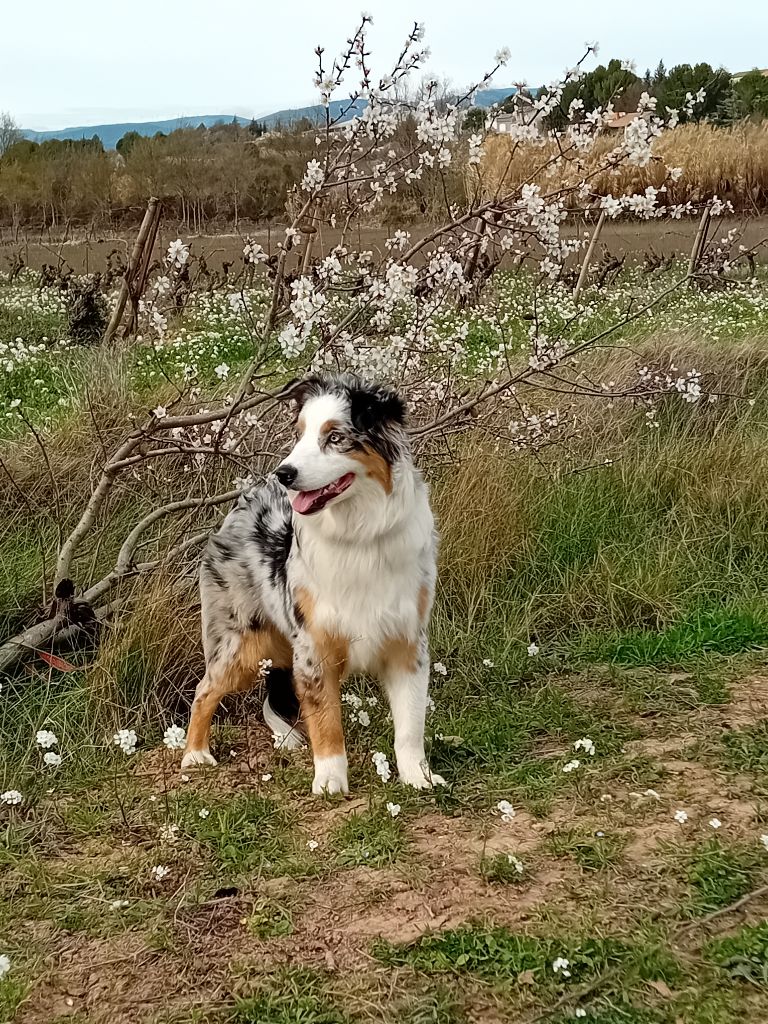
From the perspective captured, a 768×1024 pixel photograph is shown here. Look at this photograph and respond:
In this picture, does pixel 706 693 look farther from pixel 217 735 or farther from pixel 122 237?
pixel 122 237

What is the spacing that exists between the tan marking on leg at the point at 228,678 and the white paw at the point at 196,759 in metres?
0.02

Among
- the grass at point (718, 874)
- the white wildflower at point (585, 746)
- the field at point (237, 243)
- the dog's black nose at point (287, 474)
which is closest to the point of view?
the grass at point (718, 874)

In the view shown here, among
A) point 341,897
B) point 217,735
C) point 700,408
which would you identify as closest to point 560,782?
point 341,897

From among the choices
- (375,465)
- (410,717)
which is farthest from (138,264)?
(410,717)

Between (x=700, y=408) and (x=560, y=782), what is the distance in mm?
4475

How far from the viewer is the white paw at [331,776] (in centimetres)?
376

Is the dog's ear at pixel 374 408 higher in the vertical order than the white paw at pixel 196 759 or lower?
higher

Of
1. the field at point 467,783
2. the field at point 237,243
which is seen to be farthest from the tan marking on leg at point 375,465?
the field at point 237,243

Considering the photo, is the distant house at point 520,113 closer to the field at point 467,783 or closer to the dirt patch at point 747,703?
the field at point 467,783

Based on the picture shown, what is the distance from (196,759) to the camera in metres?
4.10

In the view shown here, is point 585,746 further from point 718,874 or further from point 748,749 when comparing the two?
point 718,874

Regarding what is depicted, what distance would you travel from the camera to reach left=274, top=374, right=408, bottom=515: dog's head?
3383mm

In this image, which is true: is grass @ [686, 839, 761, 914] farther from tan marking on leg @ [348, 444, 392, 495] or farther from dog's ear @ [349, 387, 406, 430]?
dog's ear @ [349, 387, 406, 430]

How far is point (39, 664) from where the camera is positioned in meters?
4.61
